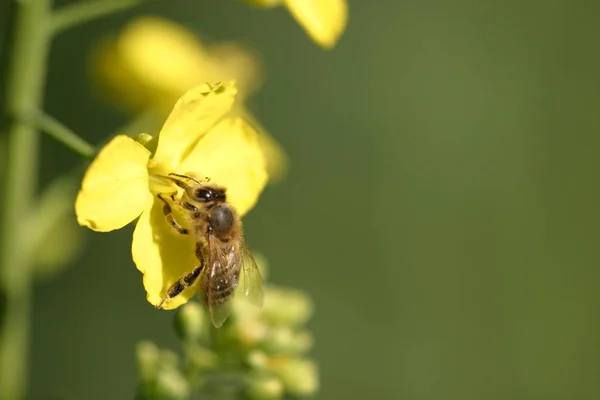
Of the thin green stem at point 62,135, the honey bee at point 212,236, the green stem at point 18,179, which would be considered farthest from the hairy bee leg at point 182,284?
the green stem at point 18,179

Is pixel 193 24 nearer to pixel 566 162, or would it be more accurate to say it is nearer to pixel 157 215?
pixel 566 162

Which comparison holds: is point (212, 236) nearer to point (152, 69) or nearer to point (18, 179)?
point (18, 179)

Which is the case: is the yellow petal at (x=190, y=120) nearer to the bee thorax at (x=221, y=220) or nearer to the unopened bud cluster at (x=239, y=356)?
the bee thorax at (x=221, y=220)

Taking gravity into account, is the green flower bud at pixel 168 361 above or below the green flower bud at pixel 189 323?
below

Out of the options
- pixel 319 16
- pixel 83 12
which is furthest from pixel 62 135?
pixel 319 16

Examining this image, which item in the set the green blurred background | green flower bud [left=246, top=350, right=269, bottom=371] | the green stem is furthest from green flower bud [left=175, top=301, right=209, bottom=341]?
the green blurred background

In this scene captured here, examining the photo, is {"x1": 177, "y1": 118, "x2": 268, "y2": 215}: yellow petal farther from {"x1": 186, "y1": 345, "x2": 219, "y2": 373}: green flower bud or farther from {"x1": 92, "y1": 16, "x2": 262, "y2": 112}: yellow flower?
{"x1": 92, "y1": 16, "x2": 262, "y2": 112}: yellow flower
